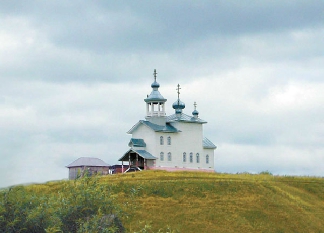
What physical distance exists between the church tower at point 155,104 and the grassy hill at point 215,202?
1409cm

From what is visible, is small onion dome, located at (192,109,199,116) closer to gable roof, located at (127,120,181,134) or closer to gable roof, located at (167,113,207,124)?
gable roof, located at (167,113,207,124)

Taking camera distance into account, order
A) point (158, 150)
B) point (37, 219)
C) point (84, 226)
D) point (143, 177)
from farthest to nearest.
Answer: point (158, 150) < point (143, 177) < point (37, 219) < point (84, 226)

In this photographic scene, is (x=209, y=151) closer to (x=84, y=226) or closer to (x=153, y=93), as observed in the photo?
(x=153, y=93)

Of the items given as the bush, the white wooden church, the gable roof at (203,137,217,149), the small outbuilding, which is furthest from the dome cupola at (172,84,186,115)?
the bush

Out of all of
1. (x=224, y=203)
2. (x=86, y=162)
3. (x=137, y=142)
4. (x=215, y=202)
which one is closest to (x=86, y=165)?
(x=86, y=162)

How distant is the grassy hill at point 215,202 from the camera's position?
43.6 meters

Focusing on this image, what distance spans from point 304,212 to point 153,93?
85.9 ft

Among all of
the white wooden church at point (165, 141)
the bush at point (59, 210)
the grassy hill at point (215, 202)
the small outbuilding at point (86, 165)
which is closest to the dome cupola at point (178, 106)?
the white wooden church at point (165, 141)

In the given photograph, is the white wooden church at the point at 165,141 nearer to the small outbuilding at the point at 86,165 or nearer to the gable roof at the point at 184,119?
the gable roof at the point at 184,119

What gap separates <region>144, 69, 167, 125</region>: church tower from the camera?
227 feet

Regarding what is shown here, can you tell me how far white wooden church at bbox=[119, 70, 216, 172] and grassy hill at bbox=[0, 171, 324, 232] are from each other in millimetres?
11889

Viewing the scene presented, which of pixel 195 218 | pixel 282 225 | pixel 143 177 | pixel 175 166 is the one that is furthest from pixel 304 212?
pixel 175 166

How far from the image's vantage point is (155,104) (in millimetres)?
69875

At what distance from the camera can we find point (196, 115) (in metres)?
73.9
